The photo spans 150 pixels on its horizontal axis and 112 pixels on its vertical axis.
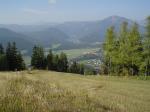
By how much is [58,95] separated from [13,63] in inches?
3426

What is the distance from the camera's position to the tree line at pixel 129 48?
72.2 metres

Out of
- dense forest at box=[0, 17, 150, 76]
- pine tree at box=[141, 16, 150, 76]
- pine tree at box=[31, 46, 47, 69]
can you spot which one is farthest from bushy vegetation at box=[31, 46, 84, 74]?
pine tree at box=[141, 16, 150, 76]

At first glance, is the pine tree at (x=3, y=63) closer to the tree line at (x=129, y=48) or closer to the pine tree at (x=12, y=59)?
the pine tree at (x=12, y=59)

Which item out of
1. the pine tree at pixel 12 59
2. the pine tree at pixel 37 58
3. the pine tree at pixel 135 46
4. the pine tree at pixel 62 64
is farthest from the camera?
the pine tree at pixel 62 64

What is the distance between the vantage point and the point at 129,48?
7412cm

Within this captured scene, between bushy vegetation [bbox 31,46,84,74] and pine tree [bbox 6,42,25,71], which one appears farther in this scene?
bushy vegetation [bbox 31,46,84,74]

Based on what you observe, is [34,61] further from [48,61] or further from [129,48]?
[129,48]

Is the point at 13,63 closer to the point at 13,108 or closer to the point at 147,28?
the point at 147,28

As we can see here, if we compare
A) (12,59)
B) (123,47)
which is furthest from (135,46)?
(12,59)

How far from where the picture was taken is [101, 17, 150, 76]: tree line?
237 feet

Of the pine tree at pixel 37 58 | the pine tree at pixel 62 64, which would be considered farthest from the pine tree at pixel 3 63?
the pine tree at pixel 62 64

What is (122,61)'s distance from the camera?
77.2 meters

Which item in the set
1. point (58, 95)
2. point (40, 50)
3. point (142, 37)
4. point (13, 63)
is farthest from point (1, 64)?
point (58, 95)

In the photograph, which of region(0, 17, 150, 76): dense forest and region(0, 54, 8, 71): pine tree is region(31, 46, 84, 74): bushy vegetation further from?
region(0, 54, 8, 71): pine tree
